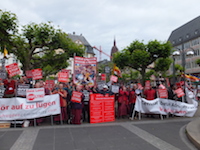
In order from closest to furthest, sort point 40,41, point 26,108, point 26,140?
point 26,140 → point 26,108 → point 40,41

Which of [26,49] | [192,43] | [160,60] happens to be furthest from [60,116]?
[192,43]

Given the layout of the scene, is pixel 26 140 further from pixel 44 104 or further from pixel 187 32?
pixel 187 32

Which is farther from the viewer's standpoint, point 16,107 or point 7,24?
point 7,24

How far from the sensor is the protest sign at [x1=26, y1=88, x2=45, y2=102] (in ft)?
25.2

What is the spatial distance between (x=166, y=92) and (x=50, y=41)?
8.98 metres

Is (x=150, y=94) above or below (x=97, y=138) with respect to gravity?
above

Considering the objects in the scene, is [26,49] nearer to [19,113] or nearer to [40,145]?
[19,113]

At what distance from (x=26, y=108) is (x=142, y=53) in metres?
19.0

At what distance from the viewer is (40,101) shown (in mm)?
7891

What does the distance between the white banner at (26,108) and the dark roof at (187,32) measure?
49.1 metres

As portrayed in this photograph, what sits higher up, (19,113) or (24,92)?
(24,92)

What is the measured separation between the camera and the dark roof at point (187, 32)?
2197 inches

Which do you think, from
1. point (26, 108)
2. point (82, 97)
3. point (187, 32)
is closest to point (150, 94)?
point (82, 97)

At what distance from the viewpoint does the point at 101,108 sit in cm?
868
